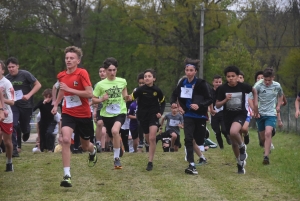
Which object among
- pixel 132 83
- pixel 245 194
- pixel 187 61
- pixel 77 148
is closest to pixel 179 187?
pixel 245 194

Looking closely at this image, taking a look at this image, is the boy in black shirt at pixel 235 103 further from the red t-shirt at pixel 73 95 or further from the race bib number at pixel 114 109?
the red t-shirt at pixel 73 95

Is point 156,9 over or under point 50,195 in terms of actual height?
over

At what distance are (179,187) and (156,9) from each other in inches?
1623

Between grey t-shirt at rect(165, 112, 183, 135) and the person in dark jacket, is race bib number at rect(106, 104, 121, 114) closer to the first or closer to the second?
the person in dark jacket

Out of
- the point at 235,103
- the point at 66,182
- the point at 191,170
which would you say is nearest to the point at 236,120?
the point at 235,103

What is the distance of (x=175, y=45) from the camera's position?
50281mm

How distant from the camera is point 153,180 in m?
10.5

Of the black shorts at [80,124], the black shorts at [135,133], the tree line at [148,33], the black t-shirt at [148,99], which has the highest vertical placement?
the tree line at [148,33]

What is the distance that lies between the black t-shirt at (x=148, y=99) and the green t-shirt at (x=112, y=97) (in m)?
0.33

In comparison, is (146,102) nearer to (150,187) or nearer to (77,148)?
(150,187)

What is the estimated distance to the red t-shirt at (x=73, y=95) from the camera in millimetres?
9859

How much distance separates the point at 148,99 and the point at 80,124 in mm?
2384

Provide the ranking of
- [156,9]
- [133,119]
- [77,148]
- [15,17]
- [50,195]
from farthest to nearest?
[156,9] < [15,17] < [133,119] < [77,148] < [50,195]

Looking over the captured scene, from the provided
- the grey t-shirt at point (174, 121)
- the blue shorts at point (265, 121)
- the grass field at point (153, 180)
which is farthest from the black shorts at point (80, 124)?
the grey t-shirt at point (174, 121)
